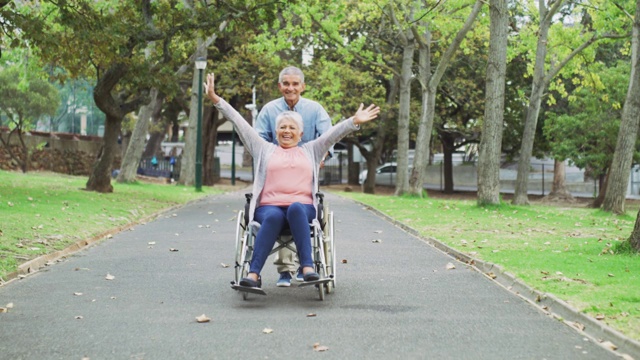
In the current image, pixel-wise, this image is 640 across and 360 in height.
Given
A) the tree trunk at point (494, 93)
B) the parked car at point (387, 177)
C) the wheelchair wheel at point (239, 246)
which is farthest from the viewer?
the parked car at point (387, 177)

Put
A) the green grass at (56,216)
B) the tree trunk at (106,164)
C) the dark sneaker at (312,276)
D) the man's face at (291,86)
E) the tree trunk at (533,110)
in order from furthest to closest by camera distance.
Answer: the tree trunk at (533,110)
the tree trunk at (106,164)
the green grass at (56,216)
the man's face at (291,86)
the dark sneaker at (312,276)

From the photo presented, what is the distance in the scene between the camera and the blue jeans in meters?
8.16

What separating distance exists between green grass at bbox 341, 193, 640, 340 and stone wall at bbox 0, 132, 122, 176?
2243 centimetres

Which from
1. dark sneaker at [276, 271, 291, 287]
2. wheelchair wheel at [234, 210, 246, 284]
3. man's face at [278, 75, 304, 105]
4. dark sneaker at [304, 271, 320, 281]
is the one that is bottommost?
dark sneaker at [276, 271, 291, 287]

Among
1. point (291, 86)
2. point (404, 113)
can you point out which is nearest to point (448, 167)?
point (404, 113)

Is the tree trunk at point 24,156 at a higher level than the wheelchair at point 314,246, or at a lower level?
higher

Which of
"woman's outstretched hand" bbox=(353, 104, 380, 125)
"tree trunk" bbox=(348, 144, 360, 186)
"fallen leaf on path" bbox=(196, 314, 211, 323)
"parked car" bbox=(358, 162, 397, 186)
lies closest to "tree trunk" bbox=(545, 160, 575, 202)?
"tree trunk" bbox=(348, 144, 360, 186)

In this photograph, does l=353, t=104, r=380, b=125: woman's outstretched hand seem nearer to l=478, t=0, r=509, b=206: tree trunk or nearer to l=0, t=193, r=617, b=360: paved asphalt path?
l=0, t=193, r=617, b=360: paved asphalt path

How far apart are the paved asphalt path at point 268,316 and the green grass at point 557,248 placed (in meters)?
0.47

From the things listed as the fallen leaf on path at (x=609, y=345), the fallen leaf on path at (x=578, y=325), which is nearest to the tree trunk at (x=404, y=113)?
the fallen leaf on path at (x=578, y=325)

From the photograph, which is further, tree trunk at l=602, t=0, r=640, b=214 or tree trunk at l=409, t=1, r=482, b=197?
tree trunk at l=409, t=1, r=482, b=197

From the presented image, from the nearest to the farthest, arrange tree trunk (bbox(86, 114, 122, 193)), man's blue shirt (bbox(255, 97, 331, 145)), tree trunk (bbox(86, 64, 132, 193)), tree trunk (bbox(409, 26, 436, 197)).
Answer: man's blue shirt (bbox(255, 97, 331, 145)) < tree trunk (bbox(86, 64, 132, 193)) < tree trunk (bbox(86, 114, 122, 193)) < tree trunk (bbox(409, 26, 436, 197))

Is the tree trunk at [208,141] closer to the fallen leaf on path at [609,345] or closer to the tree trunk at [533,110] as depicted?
the tree trunk at [533,110]

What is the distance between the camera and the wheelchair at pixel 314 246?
27.4 feet
